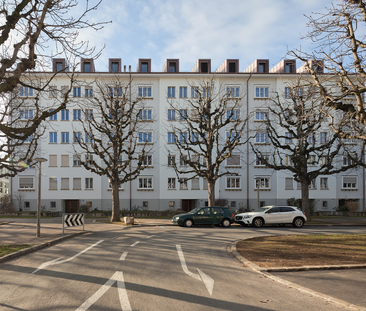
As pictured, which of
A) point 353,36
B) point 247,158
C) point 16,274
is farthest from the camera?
point 247,158

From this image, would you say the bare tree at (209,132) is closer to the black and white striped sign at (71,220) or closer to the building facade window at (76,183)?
the black and white striped sign at (71,220)

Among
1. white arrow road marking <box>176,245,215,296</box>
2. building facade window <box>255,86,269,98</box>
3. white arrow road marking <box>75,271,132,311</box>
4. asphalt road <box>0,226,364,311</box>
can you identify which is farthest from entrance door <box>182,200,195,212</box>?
white arrow road marking <box>75,271,132,311</box>

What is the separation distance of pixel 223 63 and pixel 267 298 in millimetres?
43621

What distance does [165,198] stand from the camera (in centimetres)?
Result: 4181

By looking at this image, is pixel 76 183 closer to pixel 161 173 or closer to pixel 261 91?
pixel 161 173

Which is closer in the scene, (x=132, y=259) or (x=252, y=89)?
(x=132, y=259)

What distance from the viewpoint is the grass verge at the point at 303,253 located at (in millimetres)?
9095

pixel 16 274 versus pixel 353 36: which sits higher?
pixel 353 36

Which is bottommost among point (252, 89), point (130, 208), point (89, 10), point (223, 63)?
point (130, 208)

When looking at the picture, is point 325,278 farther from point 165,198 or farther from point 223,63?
point 223,63

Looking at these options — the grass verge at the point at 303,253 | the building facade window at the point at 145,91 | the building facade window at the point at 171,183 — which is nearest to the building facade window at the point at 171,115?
the building facade window at the point at 145,91

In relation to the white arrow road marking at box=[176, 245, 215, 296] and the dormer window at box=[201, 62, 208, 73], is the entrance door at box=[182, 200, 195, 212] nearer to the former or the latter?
the dormer window at box=[201, 62, 208, 73]

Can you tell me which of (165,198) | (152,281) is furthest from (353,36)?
(165,198)

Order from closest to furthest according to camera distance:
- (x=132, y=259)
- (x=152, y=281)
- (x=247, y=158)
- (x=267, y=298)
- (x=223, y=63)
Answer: (x=267, y=298) → (x=152, y=281) → (x=132, y=259) → (x=247, y=158) → (x=223, y=63)
